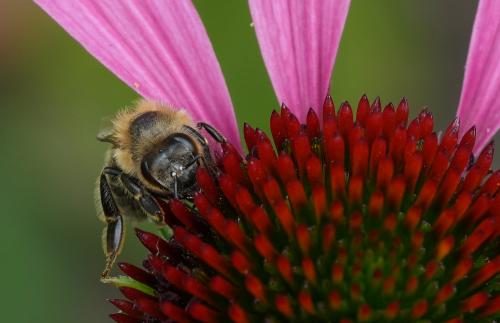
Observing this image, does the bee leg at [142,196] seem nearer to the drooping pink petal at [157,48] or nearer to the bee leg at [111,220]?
the bee leg at [111,220]

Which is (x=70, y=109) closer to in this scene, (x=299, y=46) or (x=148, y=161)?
(x=299, y=46)

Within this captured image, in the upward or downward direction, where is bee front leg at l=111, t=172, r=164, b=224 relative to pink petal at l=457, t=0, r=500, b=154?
downward

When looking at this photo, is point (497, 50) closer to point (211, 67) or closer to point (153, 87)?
point (211, 67)

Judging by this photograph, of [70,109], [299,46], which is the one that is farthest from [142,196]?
[70,109]

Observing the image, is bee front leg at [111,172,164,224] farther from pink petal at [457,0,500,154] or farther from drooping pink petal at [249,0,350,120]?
pink petal at [457,0,500,154]

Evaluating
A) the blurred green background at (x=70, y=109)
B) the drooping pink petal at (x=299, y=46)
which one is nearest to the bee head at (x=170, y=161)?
the drooping pink petal at (x=299, y=46)

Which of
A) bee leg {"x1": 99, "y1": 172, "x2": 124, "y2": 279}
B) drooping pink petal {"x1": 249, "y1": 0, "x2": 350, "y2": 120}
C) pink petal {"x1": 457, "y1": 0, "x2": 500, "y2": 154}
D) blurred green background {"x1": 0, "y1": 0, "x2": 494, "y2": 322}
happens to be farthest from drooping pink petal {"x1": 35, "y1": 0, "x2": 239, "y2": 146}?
blurred green background {"x1": 0, "y1": 0, "x2": 494, "y2": 322}
